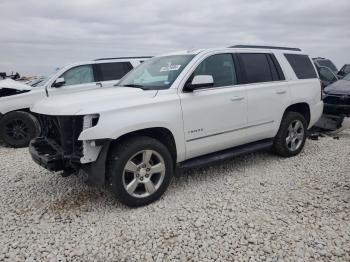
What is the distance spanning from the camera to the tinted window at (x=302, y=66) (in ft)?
18.4

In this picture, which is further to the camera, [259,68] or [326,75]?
[326,75]

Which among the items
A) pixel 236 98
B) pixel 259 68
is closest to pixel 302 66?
pixel 259 68

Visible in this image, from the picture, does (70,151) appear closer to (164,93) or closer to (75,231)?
(75,231)

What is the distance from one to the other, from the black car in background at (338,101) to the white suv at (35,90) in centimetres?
509

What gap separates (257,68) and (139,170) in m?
2.55

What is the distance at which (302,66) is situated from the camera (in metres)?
5.77

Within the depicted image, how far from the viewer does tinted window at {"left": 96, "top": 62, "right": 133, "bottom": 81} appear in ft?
25.9

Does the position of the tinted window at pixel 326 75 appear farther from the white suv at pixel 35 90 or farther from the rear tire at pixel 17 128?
the rear tire at pixel 17 128

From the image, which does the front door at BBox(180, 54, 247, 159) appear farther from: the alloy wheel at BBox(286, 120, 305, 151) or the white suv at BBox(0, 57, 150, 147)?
the white suv at BBox(0, 57, 150, 147)

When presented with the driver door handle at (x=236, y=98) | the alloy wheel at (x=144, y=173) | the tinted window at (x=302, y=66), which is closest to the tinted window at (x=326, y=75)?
the tinted window at (x=302, y=66)

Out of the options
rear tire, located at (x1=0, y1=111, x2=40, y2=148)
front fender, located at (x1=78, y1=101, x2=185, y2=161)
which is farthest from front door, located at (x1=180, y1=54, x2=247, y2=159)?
rear tire, located at (x1=0, y1=111, x2=40, y2=148)

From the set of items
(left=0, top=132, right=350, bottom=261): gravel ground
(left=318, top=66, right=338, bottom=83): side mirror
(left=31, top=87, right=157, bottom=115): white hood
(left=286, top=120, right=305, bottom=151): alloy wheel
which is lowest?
(left=0, top=132, right=350, bottom=261): gravel ground

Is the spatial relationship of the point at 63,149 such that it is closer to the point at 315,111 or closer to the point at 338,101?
the point at 315,111

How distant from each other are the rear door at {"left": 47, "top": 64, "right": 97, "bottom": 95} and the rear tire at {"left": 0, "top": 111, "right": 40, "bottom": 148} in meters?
0.80
